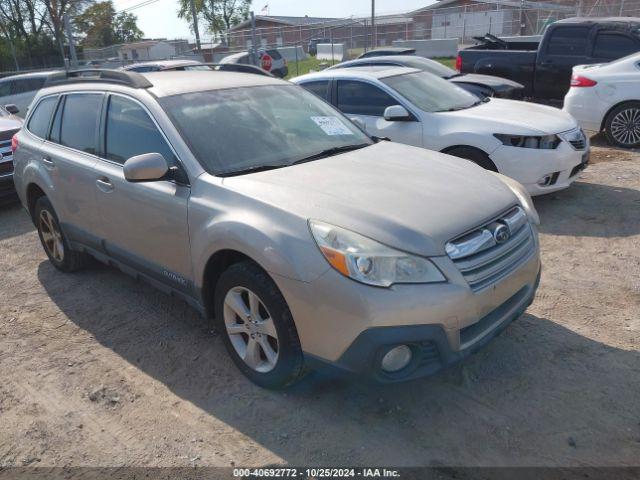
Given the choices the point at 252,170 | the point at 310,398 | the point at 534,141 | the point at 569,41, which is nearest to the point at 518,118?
the point at 534,141

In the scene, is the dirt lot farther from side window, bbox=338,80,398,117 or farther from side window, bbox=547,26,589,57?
side window, bbox=547,26,589,57

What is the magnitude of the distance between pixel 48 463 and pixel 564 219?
5059 millimetres

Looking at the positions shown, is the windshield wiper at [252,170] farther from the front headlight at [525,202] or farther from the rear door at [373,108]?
the rear door at [373,108]

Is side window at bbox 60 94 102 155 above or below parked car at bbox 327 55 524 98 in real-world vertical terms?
above

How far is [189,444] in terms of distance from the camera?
279 cm

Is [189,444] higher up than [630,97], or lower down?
lower down

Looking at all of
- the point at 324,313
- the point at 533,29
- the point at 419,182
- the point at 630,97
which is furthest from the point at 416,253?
the point at 533,29

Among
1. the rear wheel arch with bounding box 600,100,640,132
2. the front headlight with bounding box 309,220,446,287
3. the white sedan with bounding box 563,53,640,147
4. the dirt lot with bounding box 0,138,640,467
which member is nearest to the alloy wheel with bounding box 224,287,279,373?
the dirt lot with bounding box 0,138,640,467

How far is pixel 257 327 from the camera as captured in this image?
9.84ft

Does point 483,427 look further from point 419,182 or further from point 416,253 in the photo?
point 419,182

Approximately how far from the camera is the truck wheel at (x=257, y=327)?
2799mm

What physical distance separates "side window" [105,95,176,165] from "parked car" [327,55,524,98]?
19.6ft

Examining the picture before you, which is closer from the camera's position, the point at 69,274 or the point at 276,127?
the point at 276,127

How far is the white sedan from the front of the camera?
26.2 feet
